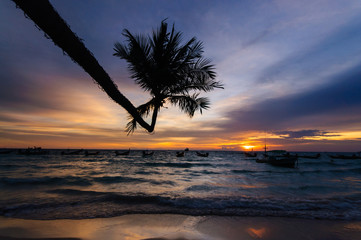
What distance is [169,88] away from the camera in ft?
13.5

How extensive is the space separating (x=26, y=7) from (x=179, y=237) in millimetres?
4301

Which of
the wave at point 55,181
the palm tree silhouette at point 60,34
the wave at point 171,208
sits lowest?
the wave at point 55,181

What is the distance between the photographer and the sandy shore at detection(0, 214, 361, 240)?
3898 mm

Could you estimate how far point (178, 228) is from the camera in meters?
4.43

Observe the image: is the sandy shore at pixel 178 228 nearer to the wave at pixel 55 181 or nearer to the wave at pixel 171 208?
the wave at pixel 171 208

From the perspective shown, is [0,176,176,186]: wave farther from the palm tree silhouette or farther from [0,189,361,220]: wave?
the palm tree silhouette

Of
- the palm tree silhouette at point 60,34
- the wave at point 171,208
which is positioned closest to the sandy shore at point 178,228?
the wave at point 171,208

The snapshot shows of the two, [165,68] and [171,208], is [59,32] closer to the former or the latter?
[165,68]

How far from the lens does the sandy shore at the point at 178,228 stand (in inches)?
153

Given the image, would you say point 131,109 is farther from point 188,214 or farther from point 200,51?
point 188,214

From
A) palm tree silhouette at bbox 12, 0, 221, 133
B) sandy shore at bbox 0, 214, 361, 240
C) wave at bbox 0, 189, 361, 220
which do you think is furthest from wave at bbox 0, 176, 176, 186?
palm tree silhouette at bbox 12, 0, 221, 133

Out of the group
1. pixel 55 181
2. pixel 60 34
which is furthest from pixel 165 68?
pixel 55 181

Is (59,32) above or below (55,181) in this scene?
above

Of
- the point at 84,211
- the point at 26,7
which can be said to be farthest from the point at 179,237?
the point at 26,7
